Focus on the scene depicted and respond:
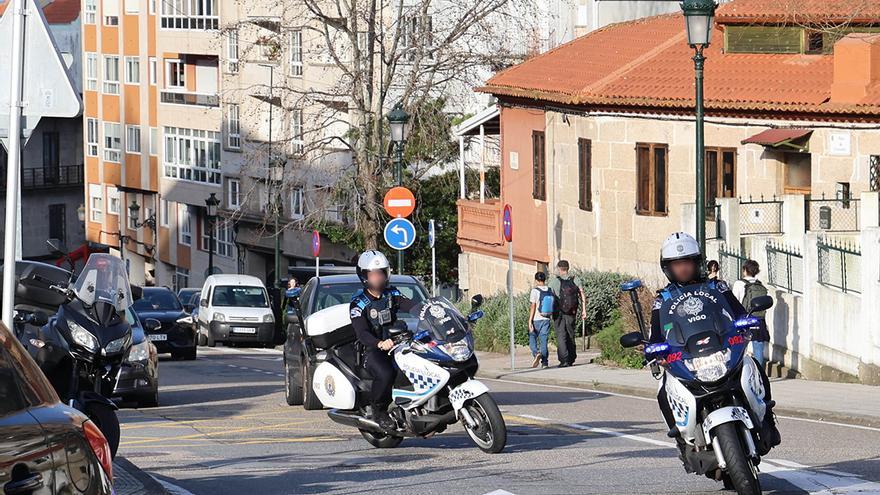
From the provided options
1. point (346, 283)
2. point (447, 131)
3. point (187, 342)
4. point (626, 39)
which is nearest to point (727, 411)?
point (346, 283)

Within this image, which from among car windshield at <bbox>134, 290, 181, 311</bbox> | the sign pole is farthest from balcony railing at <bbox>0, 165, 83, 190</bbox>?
the sign pole

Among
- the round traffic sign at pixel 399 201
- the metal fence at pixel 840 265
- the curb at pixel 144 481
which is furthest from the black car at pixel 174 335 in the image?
the curb at pixel 144 481

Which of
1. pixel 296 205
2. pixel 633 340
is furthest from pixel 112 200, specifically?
pixel 633 340

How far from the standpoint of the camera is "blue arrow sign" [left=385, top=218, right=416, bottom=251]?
29906 mm

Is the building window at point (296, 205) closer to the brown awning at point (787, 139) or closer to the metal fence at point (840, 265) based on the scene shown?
the brown awning at point (787, 139)

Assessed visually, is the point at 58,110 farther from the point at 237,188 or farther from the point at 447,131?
the point at 237,188

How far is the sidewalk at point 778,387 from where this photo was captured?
57.6ft

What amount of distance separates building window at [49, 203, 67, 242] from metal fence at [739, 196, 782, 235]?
61920mm

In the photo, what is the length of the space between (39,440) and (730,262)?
67.8ft

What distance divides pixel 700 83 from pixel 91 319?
1036cm

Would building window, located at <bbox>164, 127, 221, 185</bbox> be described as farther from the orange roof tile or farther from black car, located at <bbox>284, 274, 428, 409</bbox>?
black car, located at <bbox>284, 274, 428, 409</bbox>

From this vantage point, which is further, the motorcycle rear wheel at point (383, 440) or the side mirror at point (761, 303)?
the motorcycle rear wheel at point (383, 440)

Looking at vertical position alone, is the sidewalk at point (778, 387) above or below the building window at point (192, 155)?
below

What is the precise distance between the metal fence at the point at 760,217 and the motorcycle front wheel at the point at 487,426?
51.1 feet
